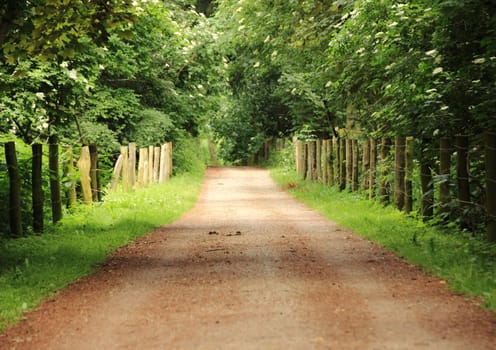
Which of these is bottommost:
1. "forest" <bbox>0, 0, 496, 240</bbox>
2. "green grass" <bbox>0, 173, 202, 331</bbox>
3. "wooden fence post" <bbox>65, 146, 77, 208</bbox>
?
"green grass" <bbox>0, 173, 202, 331</bbox>

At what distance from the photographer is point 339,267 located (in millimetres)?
9406

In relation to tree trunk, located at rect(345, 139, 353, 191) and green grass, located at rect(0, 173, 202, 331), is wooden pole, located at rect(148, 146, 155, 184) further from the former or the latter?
tree trunk, located at rect(345, 139, 353, 191)

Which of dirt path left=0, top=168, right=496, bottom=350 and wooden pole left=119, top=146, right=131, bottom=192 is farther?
wooden pole left=119, top=146, right=131, bottom=192

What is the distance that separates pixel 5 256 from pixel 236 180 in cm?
2277

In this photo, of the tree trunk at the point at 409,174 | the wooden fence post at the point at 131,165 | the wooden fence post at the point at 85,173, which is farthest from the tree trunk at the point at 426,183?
the wooden fence post at the point at 131,165

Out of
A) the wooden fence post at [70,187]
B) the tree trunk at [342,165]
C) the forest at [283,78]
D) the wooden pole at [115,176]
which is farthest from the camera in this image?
the tree trunk at [342,165]

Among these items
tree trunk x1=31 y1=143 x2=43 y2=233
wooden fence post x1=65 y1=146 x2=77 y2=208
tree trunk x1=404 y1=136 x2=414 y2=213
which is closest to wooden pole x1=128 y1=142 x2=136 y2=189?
wooden fence post x1=65 y1=146 x2=77 y2=208

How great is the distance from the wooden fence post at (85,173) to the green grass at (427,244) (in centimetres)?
579

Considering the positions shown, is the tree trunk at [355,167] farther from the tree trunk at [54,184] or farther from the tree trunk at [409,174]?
the tree trunk at [54,184]

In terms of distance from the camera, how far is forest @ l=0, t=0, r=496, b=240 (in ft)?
35.3

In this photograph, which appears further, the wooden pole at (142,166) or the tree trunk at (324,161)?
the tree trunk at (324,161)

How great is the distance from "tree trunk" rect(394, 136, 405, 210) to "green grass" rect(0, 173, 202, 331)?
5.15 meters

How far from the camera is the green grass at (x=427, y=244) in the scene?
7997mm

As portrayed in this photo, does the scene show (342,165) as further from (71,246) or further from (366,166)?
(71,246)
